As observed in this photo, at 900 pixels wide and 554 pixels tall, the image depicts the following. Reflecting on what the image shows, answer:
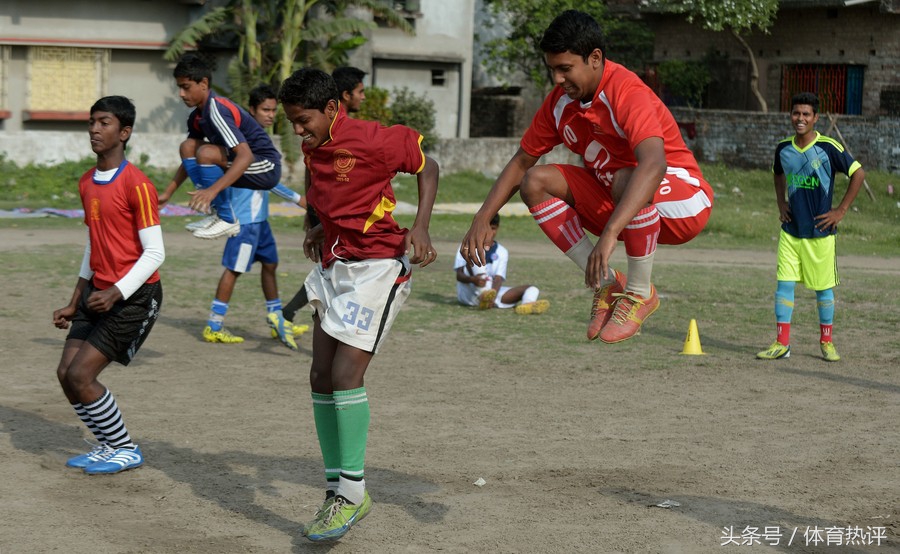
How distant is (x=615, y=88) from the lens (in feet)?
16.8

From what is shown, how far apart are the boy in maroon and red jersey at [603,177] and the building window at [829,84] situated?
1030 inches

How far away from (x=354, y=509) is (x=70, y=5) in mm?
23179

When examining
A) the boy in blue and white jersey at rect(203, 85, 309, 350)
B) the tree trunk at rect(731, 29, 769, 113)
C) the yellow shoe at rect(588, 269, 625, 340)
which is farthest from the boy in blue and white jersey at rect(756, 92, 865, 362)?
the tree trunk at rect(731, 29, 769, 113)

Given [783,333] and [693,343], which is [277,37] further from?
[783,333]

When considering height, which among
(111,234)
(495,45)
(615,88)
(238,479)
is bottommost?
(238,479)

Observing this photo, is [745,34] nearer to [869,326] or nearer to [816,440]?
[869,326]

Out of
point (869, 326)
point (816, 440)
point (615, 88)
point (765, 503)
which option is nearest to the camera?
point (615, 88)

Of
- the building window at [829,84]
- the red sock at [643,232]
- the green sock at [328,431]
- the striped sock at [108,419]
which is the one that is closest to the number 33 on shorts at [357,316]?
the green sock at [328,431]

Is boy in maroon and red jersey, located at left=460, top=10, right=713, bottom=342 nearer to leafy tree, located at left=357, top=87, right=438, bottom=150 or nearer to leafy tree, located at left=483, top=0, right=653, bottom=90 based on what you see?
leafy tree, located at left=357, top=87, right=438, bottom=150

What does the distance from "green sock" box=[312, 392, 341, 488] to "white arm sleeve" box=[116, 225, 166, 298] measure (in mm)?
1327

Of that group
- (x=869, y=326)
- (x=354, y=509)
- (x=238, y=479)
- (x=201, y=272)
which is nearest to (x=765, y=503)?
(x=354, y=509)

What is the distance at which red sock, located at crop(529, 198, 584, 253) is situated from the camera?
220 inches

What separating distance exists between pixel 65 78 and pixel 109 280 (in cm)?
2175

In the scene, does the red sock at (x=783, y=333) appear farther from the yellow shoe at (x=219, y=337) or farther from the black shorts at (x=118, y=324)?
the black shorts at (x=118, y=324)
